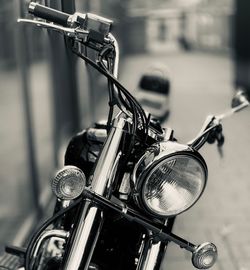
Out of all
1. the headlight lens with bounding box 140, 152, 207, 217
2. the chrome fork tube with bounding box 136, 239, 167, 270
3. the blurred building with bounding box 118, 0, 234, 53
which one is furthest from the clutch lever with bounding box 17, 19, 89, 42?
the blurred building with bounding box 118, 0, 234, 53

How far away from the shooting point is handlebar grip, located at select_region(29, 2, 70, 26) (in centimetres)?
150

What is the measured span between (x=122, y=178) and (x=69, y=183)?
0.67 feet

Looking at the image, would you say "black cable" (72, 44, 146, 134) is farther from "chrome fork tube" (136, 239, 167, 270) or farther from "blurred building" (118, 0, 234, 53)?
"blurred building" (118, 0, 234, 53)

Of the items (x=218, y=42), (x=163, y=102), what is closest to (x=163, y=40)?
(x=218, y=42)

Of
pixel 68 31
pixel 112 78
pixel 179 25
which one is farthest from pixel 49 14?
pixel 179 25

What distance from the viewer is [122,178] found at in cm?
158

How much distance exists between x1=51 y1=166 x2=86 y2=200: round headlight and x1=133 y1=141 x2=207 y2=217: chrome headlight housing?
14 cm

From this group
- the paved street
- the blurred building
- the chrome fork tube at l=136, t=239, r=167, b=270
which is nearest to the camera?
the chrome fork tube at l=136, t=239, r=167, b=270

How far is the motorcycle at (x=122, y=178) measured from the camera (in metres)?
1.45

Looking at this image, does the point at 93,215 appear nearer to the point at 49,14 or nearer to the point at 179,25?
the point at 49,14

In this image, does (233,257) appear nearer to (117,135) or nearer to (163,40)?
(117,135)

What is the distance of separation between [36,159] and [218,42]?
10550mm

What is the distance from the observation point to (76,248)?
145 centimetres

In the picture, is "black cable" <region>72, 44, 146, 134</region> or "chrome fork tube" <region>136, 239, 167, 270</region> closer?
"black cable" <region>72, 44, 146, 134</region>
